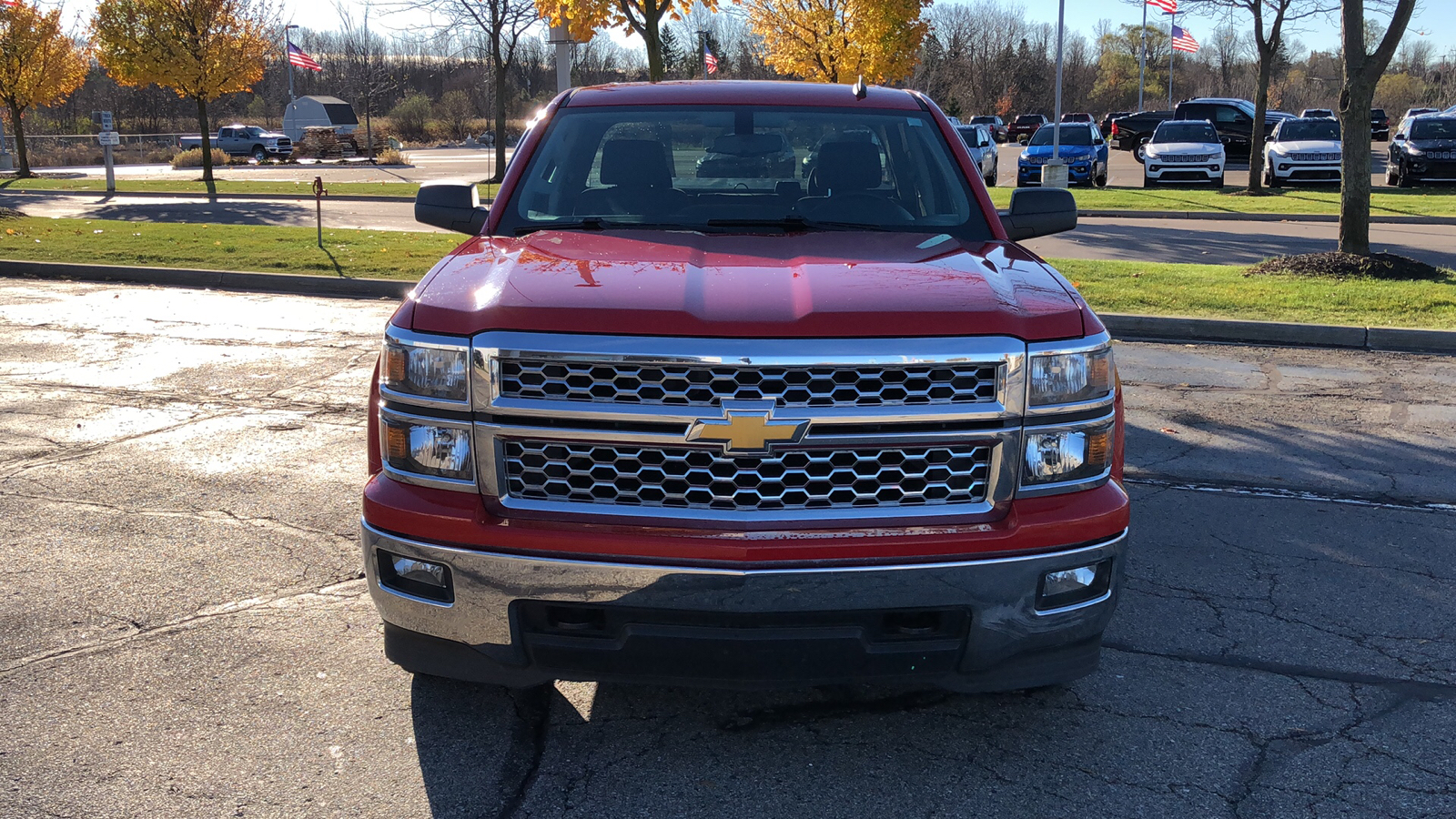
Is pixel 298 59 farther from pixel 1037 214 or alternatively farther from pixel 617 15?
pixel 1037 214

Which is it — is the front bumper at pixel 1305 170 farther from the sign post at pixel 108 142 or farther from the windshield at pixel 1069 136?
the sign post at pixel 108 142

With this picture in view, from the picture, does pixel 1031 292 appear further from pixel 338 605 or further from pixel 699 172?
pixel 338 605

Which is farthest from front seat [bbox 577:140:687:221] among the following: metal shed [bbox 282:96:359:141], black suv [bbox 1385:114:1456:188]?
metal shed [bbox 282:96:359:141]

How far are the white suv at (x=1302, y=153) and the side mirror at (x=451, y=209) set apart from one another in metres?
25.1

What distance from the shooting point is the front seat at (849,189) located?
3.97 meters

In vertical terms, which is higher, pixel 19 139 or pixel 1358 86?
pixel 19 139

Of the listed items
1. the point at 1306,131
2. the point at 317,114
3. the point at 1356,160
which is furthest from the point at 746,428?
the point at 317,114

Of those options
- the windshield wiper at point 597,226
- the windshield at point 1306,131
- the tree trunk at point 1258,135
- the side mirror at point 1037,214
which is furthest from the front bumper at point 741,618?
the windshield at point 1306,131

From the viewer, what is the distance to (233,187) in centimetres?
2847

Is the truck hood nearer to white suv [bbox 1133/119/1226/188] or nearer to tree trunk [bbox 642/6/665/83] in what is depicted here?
tree trunk [bbox 642/6/665/83]

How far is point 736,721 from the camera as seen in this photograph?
3303 mm

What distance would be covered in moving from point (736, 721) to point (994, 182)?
2621 cm

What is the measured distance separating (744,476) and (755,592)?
0.27m

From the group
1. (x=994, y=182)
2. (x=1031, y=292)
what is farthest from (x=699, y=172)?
(x=994, y=182)
